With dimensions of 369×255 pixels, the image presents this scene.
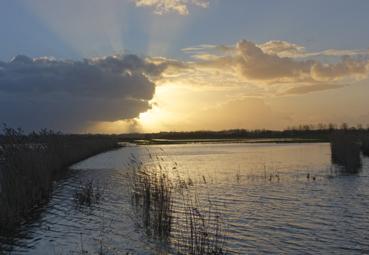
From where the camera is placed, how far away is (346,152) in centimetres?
3441

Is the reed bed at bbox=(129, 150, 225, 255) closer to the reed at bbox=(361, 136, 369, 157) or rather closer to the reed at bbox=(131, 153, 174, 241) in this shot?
the reed at bbox=(131, 153, 174, 241)

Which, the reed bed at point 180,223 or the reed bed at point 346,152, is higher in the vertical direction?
the reed bed at point 346,152

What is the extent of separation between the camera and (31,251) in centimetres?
1241

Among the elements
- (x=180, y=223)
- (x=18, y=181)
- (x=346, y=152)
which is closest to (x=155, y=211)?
(x=180, y=223)

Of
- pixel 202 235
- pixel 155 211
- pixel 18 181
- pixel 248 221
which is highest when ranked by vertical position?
pixel 18 181

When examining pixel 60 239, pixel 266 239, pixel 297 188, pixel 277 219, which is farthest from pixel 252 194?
pixel 60 239

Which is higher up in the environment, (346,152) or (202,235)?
(346,152)

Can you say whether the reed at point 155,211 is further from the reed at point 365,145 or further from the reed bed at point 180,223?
the reed at point 365,145

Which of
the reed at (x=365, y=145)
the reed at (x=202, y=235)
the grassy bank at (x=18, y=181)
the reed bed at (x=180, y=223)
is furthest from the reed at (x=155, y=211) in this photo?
the reed at (x=365, y=145)

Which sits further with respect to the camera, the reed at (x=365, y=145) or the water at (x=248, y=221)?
the reed at (x=365, y=145)

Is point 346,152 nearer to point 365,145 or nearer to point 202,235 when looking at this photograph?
point 365,145

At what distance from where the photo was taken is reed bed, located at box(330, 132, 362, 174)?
107ft

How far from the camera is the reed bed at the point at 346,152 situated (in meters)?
32.5

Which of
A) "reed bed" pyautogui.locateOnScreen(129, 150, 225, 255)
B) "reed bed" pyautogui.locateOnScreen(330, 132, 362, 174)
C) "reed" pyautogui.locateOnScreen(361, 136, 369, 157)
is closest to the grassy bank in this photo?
"reed bed" pyautogui.locateOnScreen(129, 150, 225, 255)
